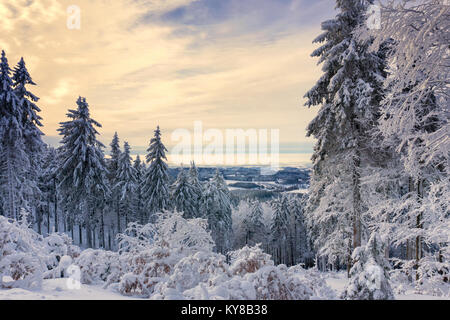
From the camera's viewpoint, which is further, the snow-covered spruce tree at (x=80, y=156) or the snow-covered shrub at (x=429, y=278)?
the snow-covered spruce tree at (x=80, y=156)

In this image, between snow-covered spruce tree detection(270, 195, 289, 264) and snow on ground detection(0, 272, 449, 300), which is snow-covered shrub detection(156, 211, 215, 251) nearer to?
snow on ground detection(0, 272, 449, 300)

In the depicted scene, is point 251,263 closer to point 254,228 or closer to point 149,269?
point 149,269

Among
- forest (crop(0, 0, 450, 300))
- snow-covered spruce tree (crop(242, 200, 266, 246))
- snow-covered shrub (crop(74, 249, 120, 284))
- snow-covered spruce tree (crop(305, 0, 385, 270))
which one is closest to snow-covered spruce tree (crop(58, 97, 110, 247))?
forest (crop(0, 0, 450, 300))

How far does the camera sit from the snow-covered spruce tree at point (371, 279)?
13.1ft

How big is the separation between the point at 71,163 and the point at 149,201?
882 centimetres

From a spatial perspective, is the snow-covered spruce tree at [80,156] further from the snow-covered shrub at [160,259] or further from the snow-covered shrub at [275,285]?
the snow-covered shrub at [275,285]

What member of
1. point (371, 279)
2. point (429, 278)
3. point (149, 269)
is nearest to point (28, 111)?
point (149, 269)

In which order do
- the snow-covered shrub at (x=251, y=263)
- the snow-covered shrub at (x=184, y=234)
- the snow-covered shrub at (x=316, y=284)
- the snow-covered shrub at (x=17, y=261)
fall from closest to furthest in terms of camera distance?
the snow-covered shrub at (x=316, y=284), the snow-covered shrub at (x=17, y=261), the snow-covered shrub at (x=251, y=263), the snow-covered shrub at (x=184, y=234)

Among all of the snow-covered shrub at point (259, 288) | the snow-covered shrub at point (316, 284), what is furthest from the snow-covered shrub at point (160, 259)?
the snow-covered shrub at point (316, 284)

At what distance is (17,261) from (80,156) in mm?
17604

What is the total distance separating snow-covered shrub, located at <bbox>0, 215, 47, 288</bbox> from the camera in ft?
16.3

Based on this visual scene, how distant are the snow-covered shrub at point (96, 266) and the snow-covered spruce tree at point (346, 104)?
9.61 m
